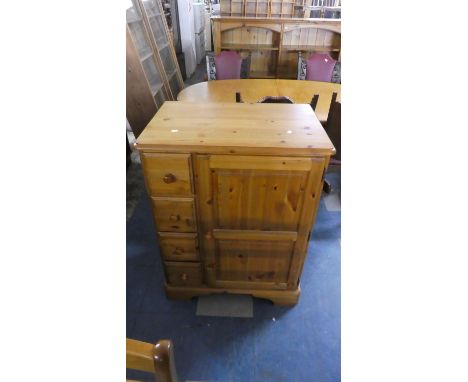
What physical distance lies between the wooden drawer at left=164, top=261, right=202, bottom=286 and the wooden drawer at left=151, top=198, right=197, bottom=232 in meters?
0.24

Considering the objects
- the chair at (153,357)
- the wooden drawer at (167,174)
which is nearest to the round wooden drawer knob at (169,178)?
the wooden drawer at (167,174)

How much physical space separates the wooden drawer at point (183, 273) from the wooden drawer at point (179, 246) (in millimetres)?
44

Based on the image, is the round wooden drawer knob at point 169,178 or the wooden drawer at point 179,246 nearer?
the round wooden drawer knob at point 169,178

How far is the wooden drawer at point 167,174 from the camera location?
968 mm

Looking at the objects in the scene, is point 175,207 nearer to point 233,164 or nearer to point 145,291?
point 233,164

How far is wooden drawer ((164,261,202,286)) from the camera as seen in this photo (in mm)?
1313

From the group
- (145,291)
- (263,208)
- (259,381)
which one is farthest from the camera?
(145,291)

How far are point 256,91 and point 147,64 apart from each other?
103 cm

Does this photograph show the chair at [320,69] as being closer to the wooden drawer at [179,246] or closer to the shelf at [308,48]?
the shelf at [308,48]

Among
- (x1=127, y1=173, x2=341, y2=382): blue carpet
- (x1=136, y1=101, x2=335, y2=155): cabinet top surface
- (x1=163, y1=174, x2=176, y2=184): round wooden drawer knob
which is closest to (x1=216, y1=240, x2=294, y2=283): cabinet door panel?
(x1=127, y1=173, x2=341, y2=382): blue carpet
